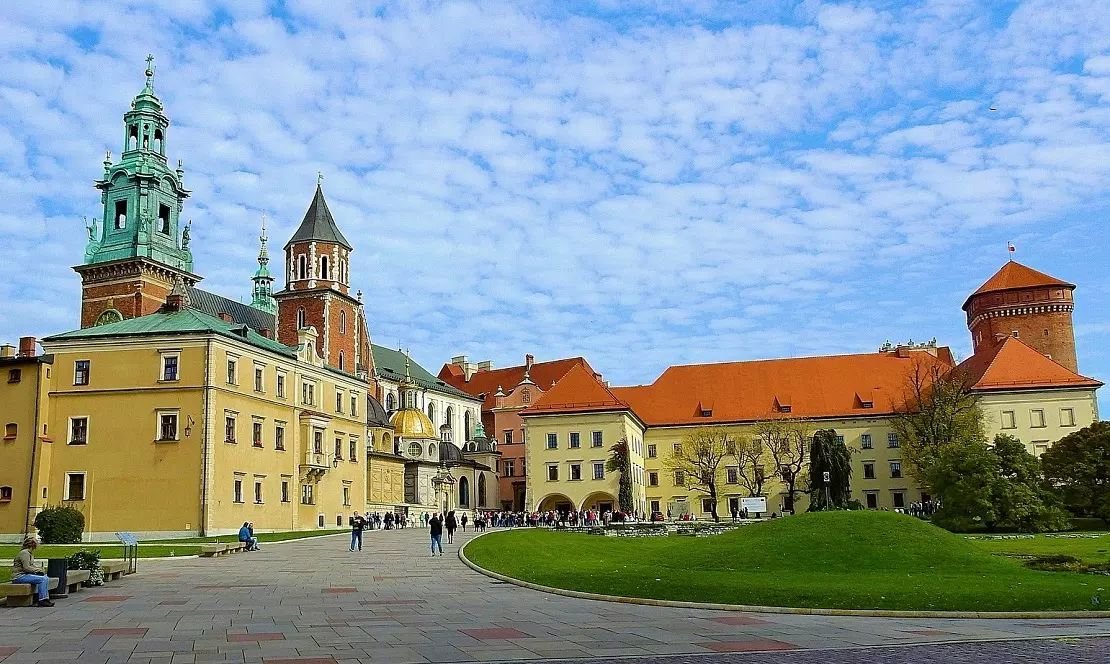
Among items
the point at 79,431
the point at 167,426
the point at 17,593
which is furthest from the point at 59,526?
the point at 17,593

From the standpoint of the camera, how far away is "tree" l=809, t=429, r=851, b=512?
4356cm

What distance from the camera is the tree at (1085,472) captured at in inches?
2301

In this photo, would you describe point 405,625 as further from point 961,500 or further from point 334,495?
point 334,495

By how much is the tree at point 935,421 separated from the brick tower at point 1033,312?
12373 mm

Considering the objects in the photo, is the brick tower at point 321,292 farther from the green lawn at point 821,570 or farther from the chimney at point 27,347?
the green lawn at point 821,570

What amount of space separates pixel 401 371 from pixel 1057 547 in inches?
3379

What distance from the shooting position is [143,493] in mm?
55875

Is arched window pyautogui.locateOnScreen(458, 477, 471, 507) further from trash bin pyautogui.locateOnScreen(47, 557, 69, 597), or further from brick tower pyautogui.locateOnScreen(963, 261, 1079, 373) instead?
trash bin pyautogui.locateOnScreen(47, 557, 69, 597)

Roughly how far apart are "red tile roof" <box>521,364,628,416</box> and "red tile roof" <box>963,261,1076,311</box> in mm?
39686

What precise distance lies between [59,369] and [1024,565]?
51607mm

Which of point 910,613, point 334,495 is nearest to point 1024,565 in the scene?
point 910,613

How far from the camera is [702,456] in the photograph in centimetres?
8281

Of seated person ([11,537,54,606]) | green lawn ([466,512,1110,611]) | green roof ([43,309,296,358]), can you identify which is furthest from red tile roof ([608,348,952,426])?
seated person ([11,537,54,606])

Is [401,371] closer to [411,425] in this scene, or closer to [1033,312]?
[411,425]
